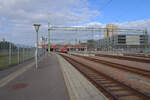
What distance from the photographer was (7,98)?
5551mm

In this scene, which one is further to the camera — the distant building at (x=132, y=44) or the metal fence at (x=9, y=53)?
the distant building at (x=132, y=44)

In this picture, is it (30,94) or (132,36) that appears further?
(132,36)

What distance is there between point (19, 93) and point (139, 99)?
194 inches

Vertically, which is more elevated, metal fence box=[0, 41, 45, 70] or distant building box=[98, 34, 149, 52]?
distant building box=[98, 34, 149, 52]

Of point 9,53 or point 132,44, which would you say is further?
point 132,44

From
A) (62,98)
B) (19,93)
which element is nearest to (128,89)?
(62,98)

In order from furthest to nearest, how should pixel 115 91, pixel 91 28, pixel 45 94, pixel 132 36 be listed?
pixel 132 36 < pixel 91 28 < pixel 115 91 < pixel 45 94

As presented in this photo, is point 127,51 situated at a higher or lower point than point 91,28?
lower

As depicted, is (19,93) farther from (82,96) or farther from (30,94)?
(82,96)

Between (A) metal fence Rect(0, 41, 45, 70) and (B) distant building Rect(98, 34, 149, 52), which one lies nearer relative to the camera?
(A) metal fence Rect(0, 41, 45, 70)

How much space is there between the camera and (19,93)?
20.3 feet

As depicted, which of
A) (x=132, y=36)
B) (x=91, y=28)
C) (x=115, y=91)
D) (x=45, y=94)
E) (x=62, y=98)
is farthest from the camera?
(x=132, y=36)

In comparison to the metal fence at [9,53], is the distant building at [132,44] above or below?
above

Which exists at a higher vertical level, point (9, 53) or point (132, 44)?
point (132, 44)
